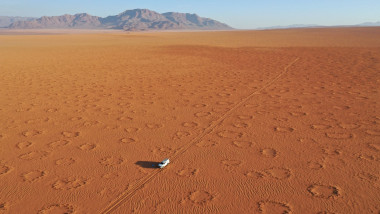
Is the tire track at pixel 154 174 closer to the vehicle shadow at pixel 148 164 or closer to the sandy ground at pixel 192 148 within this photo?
the sandy ground at pixel 192 148

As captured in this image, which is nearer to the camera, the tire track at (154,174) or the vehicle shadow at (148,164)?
the tire track at (154,174)

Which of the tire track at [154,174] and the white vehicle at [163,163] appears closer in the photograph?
the tire track at [154,174]

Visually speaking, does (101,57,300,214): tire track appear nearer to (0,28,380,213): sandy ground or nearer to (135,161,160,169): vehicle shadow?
(0,28,380,213): sandy ground

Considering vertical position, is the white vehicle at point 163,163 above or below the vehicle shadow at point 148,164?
above

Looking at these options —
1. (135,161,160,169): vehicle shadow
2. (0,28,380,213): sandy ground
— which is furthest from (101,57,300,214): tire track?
(135,161,160,169): vehicle shadow

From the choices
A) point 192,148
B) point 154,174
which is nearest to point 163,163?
point 154,174

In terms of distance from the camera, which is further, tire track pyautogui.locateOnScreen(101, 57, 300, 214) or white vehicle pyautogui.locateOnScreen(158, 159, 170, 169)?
white vehicle pyautogui.locateOnScreen(158, 159, 170, 169)

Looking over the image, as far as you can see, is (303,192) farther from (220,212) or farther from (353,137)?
(353,137)

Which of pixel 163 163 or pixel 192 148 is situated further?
pixel 192 148

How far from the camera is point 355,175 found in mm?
3283

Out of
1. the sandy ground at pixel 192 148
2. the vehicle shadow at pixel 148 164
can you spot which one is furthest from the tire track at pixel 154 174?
the vehicle shadow at pixel 148 164

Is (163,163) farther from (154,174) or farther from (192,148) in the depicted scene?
(192,148)

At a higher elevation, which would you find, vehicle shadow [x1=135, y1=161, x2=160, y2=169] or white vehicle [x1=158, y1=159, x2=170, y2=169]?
white vehicle [x1=158, y1=159, x2=170, y2=169]

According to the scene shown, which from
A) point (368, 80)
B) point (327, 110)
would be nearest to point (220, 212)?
point (327, 110)
